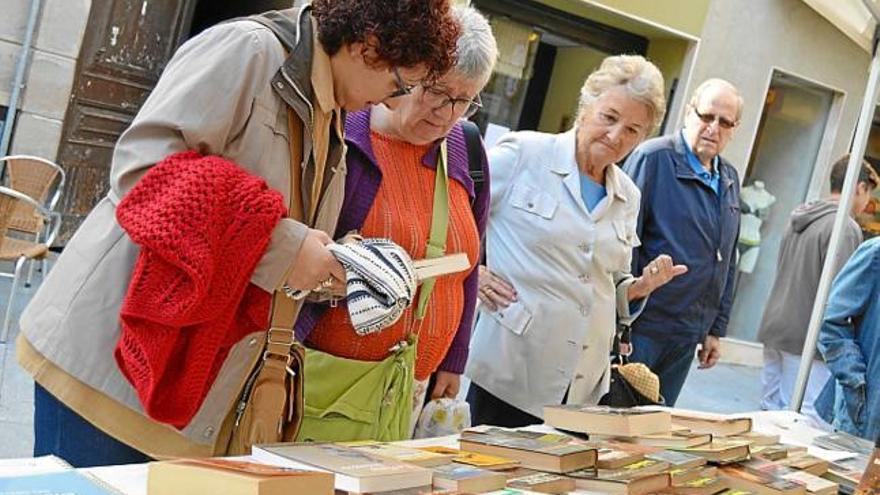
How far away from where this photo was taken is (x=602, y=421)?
2270mm

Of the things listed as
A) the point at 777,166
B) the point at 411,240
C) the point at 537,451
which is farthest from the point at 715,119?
the point at 777,166

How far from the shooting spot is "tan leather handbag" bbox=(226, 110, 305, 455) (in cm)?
186

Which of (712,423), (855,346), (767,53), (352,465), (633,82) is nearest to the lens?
(352,465)

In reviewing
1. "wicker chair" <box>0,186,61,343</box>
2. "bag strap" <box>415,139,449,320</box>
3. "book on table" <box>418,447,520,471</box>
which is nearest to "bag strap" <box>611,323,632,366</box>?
"bag strap" <box>415,139,449,320</box>

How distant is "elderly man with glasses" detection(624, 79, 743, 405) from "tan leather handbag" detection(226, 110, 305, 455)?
225cm

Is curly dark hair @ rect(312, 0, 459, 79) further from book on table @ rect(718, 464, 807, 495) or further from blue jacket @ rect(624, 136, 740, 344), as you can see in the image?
blue jacket @ rect(624, 136, 740, 344)

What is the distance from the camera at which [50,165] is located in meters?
6.39

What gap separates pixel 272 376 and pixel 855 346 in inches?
89.4

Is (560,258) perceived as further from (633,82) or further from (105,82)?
(105,82)

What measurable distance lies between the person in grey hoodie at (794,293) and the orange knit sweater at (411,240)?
3.43 meters

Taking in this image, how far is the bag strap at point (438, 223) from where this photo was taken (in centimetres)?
229

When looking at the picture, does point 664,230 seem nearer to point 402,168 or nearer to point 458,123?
point 458,123

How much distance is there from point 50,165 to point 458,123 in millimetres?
4393

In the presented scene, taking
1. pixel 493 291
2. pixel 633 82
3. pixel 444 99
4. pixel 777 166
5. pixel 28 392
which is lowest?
pixel 28 392
